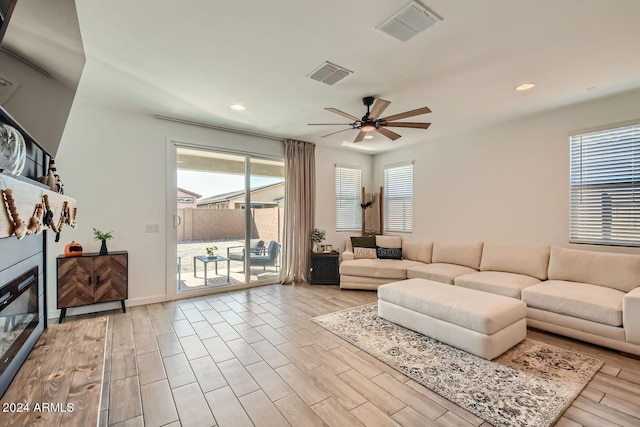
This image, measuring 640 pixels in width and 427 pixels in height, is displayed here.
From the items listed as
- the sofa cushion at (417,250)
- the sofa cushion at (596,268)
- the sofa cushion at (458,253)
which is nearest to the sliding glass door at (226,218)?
the sofa cushion at (417,250)

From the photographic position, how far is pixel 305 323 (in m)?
3.39

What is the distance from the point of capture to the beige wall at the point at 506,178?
379cm

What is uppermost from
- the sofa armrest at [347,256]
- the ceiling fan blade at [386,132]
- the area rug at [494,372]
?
the ceiling fan blade at [386,132]

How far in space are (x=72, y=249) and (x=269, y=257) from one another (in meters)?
2.81

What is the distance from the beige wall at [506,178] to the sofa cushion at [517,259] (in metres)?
0.32

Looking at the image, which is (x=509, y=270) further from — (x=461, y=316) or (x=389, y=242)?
(x=389, y=242)

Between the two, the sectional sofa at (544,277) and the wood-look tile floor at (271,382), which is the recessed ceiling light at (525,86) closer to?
the sectional sofa at (544,277)

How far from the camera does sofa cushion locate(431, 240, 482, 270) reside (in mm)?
4477

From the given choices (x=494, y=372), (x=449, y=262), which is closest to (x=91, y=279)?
(x=494, y=372)

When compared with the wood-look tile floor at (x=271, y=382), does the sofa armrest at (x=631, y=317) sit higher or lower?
higher

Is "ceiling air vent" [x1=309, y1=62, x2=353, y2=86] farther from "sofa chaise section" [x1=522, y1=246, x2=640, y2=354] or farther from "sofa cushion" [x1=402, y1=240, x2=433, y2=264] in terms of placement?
"sofa cushion" [x1=402, y1=240, x2=433, y2=264]

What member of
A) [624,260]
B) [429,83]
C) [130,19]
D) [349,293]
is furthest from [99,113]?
[624,260]

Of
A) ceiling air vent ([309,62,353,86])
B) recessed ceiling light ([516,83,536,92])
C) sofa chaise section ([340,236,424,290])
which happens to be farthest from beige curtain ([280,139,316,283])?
recessed ceiling light ([516,83,536,92])

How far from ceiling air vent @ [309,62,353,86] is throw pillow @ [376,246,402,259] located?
329 cm
